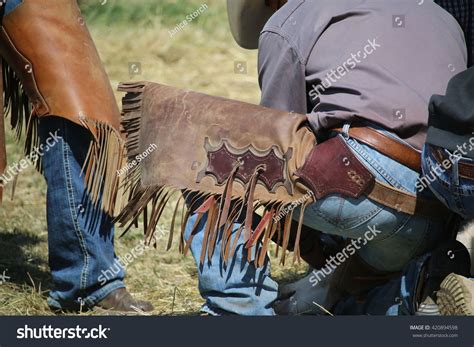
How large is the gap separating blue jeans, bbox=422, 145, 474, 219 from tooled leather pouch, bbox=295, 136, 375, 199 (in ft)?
0.54

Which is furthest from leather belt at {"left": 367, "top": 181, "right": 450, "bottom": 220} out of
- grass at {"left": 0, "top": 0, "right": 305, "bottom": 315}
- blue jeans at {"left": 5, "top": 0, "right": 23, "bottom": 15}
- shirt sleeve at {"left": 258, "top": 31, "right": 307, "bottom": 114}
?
blue jeans at {"left": 5, "top": 0, "right": 23, "bottom": 15}

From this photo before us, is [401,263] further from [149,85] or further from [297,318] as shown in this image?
[149,85]

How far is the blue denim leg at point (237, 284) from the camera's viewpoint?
9.22 ft

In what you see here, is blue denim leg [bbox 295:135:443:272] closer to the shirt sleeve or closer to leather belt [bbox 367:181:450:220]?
leather belt [bbox 367:181:450:220]

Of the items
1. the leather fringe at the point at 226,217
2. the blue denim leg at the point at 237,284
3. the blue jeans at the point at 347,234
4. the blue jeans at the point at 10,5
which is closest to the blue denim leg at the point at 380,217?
the blue jeans at the point at 347,234

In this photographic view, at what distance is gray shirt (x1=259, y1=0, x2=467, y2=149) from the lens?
2.69 metres

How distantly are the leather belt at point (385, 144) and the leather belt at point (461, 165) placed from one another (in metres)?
0.13

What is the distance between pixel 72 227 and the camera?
11.0 ft

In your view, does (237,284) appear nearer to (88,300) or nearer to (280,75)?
(280,75)

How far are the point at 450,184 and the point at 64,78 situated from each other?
1.39 m

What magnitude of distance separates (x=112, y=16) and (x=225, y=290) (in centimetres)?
521

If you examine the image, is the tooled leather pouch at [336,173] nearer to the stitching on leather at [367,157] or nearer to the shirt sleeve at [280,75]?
the stitching on leather at [367,157]

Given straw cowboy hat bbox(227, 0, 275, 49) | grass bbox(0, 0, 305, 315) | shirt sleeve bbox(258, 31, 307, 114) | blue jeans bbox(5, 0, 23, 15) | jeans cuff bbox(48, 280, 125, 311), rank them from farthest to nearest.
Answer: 1. grass bbox(0, 0, 305, 315)
2. jeans cuff bbox(48, 280, 125, 311)
3. straw cowboy hat bbox(227, 0, 275, 49)
4. blue jeans bbox(5, 0, 23, 15)
5. shirt sleeve bbox(258, 31, 307, 114)

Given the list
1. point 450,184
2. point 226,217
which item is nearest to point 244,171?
point 226,217
